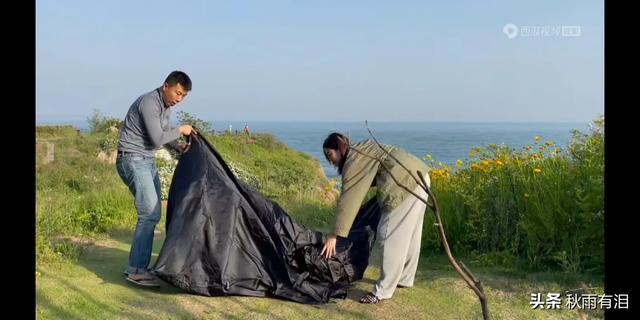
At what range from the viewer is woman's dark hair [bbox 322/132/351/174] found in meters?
4.85

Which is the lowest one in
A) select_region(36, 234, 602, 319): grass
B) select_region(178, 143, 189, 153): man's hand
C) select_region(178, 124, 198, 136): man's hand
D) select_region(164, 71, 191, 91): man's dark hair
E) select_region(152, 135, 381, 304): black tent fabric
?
select_region(36, 234, 602, 319): grass

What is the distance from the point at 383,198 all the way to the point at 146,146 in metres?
2.05

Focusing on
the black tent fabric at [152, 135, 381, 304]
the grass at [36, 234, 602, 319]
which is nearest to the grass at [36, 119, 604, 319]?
the grass at [36, 234, 602, 319]

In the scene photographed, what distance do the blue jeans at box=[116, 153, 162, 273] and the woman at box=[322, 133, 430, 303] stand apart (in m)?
1.53

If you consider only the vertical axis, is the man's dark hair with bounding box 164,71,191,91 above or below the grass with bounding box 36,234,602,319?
above

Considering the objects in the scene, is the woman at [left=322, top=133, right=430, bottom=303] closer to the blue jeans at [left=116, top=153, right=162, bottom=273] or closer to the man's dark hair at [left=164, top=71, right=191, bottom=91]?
the man's dark hair at [left=164, top=71, right=191, bottom=91]

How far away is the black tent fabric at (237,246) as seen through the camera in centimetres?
509

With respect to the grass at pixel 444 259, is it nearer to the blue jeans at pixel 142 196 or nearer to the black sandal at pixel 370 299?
the black sandal at pixel 370 299

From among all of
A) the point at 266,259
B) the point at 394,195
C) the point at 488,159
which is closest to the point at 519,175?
the point at 488,159

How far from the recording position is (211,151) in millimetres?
5598

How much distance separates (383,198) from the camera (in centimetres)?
504

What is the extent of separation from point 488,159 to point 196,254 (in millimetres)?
3761

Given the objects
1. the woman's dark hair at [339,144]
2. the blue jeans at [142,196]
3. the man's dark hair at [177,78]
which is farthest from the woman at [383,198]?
the blue jeans at [142,196]

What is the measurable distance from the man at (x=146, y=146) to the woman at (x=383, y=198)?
52.9 inches
